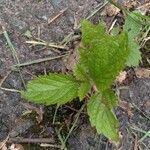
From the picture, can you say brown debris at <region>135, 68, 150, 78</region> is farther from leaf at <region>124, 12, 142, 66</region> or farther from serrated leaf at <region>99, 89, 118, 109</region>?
serrated leaf at <region>99, 89, 118, 109</region>

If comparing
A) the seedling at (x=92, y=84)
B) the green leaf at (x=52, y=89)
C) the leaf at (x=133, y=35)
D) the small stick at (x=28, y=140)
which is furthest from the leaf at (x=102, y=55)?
the small stick at (x=28, y=140)

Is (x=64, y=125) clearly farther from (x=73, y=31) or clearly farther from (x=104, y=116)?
(x=73, y=31)

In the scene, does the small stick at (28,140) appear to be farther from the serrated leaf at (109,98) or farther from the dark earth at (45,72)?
the serrated leaf at (109,98)

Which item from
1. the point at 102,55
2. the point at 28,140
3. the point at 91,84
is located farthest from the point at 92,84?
the point at 28,140

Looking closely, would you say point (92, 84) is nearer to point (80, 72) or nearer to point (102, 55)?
point (80, 72)

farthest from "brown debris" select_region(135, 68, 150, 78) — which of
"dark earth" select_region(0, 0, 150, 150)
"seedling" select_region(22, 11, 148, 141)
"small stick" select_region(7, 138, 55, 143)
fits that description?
Answer: "small stick" select_region(7, 138, 55, 143)

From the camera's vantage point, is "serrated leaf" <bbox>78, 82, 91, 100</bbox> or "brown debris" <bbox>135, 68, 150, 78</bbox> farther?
"brown debris" <bbox>135, 68, 150, 78</bbox>
